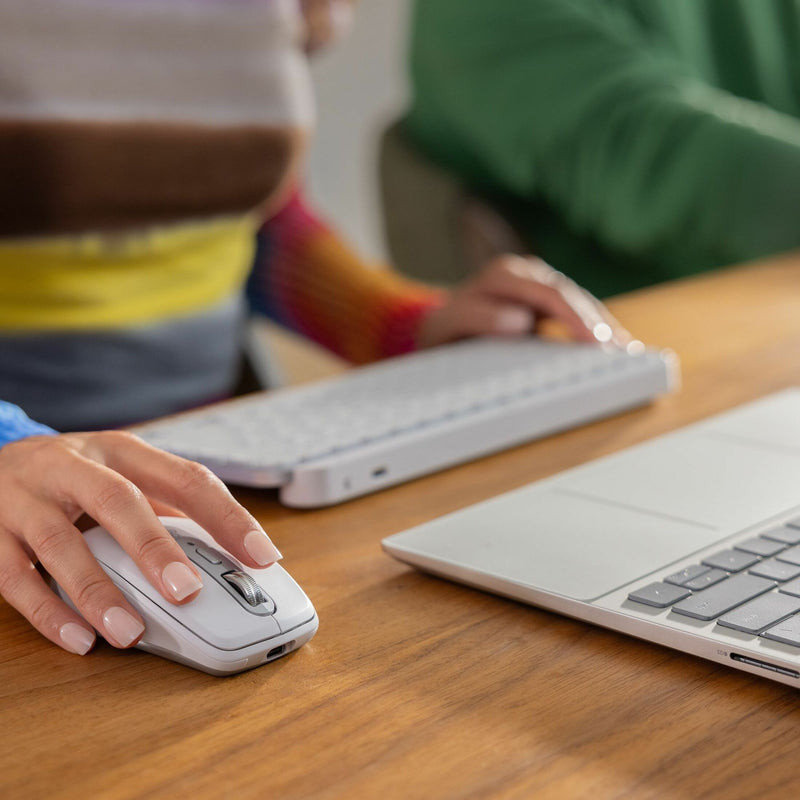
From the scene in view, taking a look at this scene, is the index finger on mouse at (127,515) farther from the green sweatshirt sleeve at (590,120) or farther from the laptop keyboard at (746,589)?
the green sweatshirt sleeve at (590,120)

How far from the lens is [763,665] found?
39 centimetres

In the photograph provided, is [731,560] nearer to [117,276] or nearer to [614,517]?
[614,517]

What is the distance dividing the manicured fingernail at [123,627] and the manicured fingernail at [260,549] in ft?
0.17

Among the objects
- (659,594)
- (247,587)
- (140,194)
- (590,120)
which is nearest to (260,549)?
(247,587)

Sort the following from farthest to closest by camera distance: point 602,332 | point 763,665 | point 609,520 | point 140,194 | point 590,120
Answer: point 590,120
point 140,194
point 602,332
point 609,520
point 763,665

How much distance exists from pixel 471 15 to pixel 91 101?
0.85 m

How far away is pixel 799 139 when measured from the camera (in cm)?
142

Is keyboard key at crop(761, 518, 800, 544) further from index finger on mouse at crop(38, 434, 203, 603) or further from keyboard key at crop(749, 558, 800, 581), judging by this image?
index finger on mouse at crop(38, 434, 203, 603)

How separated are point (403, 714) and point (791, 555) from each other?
176 millimetres

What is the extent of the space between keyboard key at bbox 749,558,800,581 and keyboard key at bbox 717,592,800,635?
0.06ft

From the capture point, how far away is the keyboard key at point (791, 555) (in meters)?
0.45

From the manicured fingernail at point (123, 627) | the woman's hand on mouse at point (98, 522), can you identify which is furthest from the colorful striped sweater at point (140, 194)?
the manicured fingernail at point (123, 627)

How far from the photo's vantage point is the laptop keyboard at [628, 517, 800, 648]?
0.40m

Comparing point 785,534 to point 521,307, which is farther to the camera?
point 521,307
